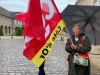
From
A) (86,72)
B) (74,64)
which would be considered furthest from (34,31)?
(86,72)

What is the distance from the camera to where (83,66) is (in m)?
4.33

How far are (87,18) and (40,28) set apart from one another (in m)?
2.00

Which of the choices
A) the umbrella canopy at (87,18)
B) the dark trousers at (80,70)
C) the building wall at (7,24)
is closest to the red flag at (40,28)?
the dark trousers at (80,70)

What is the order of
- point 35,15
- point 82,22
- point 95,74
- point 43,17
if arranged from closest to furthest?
point 35,15
point 43,17
point 82,22
point 95,74

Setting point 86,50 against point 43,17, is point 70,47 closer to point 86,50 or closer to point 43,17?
point 86,50

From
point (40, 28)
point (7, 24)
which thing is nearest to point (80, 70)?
point (40, 28)

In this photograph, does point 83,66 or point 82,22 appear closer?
point 83,66

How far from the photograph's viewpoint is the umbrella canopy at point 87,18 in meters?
5.72

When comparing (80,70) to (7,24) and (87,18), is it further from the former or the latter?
(7,24)

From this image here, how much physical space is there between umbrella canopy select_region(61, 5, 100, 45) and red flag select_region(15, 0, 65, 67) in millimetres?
1396

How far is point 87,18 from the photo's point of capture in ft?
18.7

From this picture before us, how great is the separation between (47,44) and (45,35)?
194 millimetres

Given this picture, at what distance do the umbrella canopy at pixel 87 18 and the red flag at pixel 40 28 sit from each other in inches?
55.0

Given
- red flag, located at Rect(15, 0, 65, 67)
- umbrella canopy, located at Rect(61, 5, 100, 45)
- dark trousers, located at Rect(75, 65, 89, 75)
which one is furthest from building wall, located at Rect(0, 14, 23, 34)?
dark trousers, located at Rect(75, 65, 89, 75)
